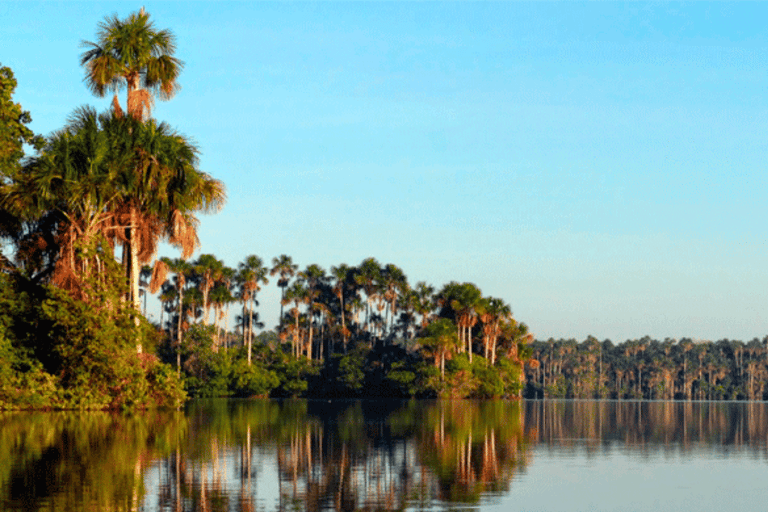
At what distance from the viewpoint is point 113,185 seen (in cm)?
3978

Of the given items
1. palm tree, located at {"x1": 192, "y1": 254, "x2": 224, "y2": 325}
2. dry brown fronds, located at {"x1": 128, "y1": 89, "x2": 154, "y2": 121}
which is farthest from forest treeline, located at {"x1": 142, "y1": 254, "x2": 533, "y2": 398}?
dry brown fronds, located at {"x1": 128, "y1": 89, "x2": 154, "y2": 121}

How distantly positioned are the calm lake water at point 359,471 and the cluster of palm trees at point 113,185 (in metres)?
11.4

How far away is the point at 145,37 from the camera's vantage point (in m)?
43.9

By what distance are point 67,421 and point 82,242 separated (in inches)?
369

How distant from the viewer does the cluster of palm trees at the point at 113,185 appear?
127 feet

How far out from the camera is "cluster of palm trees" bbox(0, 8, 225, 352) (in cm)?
3859

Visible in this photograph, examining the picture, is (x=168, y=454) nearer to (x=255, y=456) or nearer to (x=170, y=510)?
(x=255, y=456)

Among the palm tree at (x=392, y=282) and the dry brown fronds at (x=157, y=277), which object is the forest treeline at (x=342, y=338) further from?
the dry brown fronds at (x=157, y=277)

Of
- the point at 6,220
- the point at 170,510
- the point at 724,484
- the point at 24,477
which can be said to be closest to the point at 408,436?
the point at 724,484

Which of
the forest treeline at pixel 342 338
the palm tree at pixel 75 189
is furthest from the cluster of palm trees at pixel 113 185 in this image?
the forest treeline at pixel 342 338

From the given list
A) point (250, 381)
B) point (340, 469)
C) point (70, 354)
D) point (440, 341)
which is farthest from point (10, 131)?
point (440, 341)

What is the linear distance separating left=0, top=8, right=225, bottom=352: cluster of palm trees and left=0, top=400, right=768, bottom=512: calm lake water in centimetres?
1142

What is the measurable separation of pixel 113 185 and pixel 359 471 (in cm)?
2532

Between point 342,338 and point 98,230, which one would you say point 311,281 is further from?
point 98,230
